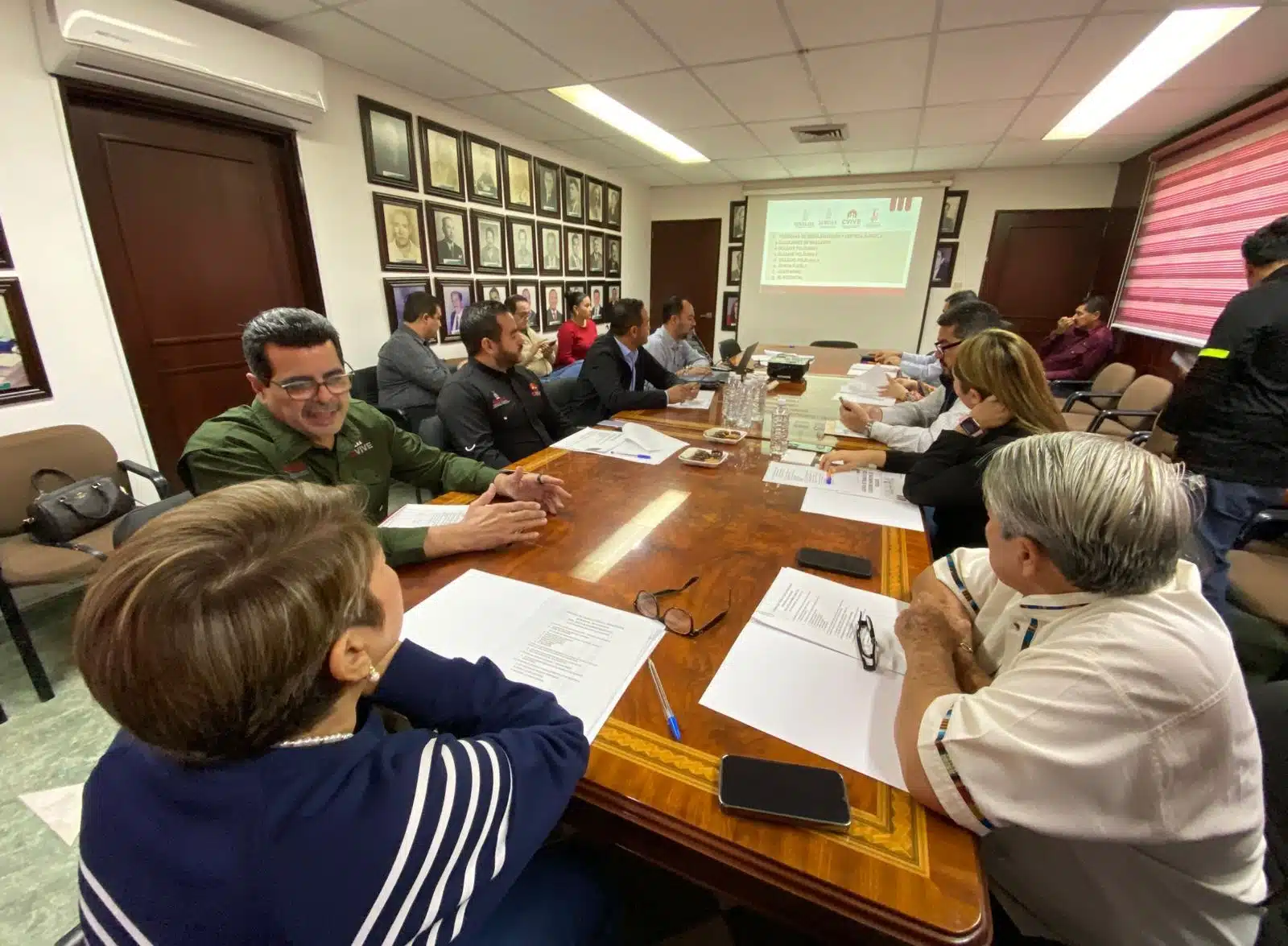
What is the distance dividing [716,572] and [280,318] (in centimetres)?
127

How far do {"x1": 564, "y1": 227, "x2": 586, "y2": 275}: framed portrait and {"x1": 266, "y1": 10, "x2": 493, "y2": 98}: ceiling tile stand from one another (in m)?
2.12

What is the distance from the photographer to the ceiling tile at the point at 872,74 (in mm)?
2895

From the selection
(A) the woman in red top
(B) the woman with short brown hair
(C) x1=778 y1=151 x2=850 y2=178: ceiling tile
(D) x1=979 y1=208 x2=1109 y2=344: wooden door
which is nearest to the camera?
(B) the woman with short brown hair

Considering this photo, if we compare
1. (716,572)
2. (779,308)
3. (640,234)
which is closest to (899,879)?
(716,572)

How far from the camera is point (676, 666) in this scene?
886 mm

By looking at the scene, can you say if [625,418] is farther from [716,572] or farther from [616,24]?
[616,24]

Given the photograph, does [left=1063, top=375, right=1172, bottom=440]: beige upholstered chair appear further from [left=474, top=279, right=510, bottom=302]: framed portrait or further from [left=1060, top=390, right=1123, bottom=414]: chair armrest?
[left=474, top=279, right=510, bottom=302]: framed portrait

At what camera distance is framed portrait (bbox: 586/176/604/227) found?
6066mm

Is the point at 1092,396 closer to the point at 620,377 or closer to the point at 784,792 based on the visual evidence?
the point at 620,377

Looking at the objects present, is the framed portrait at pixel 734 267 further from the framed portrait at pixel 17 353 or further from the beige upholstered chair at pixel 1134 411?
the framed portrait at pixel 17 353

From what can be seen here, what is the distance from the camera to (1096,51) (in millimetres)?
2842

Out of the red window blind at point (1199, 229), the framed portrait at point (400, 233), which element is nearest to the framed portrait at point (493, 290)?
the framed portrait at point (400, 233)

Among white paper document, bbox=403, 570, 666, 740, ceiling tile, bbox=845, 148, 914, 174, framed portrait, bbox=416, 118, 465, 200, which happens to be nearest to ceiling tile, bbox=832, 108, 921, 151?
ceiling tile, bbox=845, 148, 914, 174

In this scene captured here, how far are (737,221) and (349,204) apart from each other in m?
5.04
